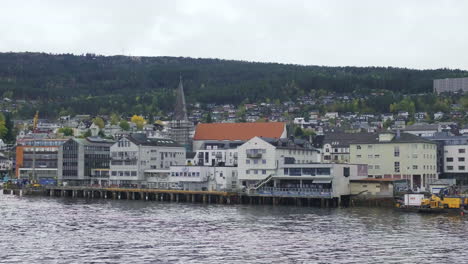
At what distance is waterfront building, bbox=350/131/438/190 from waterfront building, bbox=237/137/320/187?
47.8 ft

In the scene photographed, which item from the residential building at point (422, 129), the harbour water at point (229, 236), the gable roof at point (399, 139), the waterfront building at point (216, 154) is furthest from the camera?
the residential building at point (422, 129)

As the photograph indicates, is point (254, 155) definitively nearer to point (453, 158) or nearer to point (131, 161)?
point (131, 161)

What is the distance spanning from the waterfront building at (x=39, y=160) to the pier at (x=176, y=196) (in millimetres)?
10618

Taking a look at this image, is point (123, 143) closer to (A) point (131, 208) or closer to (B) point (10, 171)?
(A) point (131, 208)

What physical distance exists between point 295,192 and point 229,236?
36.9 meters

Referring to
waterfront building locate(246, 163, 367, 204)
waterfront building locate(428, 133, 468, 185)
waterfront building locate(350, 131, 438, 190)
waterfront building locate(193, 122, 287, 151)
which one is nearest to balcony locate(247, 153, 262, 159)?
waterfront building locate(246, 163, 367, 204)

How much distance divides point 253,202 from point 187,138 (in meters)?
67.8

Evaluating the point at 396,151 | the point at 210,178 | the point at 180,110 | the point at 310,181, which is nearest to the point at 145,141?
the point at 210,178

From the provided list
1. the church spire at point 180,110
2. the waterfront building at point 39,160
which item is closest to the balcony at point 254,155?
the waterfront building at point 39,160

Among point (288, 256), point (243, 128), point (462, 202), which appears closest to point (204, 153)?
point (243, 128)

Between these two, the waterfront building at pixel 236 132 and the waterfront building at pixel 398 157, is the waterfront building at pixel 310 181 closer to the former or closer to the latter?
the waterfront building at pixel 398 157

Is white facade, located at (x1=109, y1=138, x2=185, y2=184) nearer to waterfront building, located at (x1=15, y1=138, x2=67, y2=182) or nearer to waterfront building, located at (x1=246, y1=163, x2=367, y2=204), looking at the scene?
waterfront building, located at (x1=15, y1=138, x2=67, y2=182)

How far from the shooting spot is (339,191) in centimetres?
10225

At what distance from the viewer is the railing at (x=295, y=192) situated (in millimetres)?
100188
